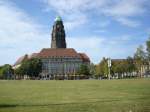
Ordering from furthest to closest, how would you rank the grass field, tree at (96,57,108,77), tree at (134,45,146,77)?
tree at (96,57,108,77)
tree at (134,45,146,77)
the grass field

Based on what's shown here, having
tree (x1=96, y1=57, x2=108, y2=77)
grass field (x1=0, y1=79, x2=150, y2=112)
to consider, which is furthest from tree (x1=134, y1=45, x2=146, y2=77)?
grass field (x1=0, y1=79, x2=150, y2=112)

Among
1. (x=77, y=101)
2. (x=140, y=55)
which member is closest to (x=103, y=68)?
(x=140, y=55)

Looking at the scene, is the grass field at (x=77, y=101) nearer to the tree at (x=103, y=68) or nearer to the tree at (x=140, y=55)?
the tree at (x=140, y=55)

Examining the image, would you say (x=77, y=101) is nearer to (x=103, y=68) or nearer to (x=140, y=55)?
(x=140, y=55)

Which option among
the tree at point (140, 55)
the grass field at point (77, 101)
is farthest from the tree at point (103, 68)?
the grass field at point (77, 101)

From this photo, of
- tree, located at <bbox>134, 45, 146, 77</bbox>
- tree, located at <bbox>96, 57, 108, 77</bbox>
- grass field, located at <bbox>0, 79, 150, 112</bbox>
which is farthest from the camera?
tree, located at <bbox>96, 57, 108, 77</bbox>

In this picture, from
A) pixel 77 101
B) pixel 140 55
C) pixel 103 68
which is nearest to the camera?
pixel 77 101

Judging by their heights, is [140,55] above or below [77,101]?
above

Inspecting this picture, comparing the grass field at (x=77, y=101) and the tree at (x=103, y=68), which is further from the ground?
the tree at (x=103, y=68)

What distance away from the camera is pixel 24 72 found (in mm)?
198250

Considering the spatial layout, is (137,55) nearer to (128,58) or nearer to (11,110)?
(128,58)

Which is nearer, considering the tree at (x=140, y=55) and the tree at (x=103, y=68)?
the tree at (x=140, y=55)

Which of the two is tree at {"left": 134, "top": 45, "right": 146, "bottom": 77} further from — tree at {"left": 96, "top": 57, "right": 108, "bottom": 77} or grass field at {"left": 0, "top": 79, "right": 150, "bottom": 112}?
grass field at {"left": 0, "top": 79, "right": 150, "bottom": 112}

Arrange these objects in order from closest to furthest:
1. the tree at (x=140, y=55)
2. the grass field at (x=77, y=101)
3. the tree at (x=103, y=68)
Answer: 1. the grass field at (x=77, y=101)
2. the tree at (x=140, y=55)
3. the tree at (x=103, y=68)
